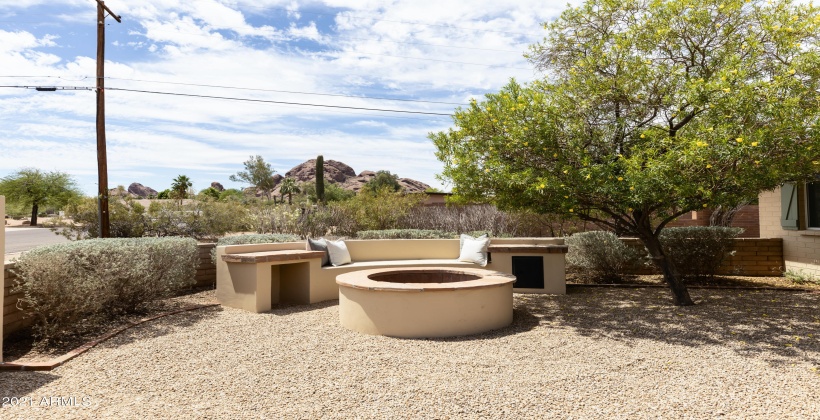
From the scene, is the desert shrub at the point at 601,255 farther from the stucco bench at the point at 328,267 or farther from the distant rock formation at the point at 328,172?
the distant rock formation at the point at 328,172

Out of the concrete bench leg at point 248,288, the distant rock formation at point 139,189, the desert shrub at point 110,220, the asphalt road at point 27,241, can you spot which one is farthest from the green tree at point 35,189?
the distant rock formation at point 139,189

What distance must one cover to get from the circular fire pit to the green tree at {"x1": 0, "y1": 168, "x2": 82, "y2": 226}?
123 ft

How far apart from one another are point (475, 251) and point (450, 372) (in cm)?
425

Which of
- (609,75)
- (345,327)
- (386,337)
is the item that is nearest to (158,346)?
(345,327)

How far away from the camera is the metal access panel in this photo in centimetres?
811

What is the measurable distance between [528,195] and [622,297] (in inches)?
117

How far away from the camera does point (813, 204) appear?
8719 millimetres

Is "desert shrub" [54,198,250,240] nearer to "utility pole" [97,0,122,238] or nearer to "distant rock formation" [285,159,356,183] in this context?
"utility pole" [97,0,122,238]

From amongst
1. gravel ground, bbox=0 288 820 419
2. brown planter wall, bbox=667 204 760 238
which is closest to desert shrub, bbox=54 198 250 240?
gravel ground, bbox=0 288 820 419

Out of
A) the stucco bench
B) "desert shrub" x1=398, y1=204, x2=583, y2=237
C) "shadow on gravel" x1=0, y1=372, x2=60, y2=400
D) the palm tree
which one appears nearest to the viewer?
"shadow on gravel" x1=0, y1=372, x2=60, y2=400

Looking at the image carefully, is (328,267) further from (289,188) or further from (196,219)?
(289,188)

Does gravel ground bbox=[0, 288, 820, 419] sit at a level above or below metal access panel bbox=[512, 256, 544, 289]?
below

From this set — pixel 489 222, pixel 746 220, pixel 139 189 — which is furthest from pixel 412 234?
pixel 139 189

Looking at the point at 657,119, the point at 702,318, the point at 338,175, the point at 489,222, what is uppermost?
the point at 338,175
